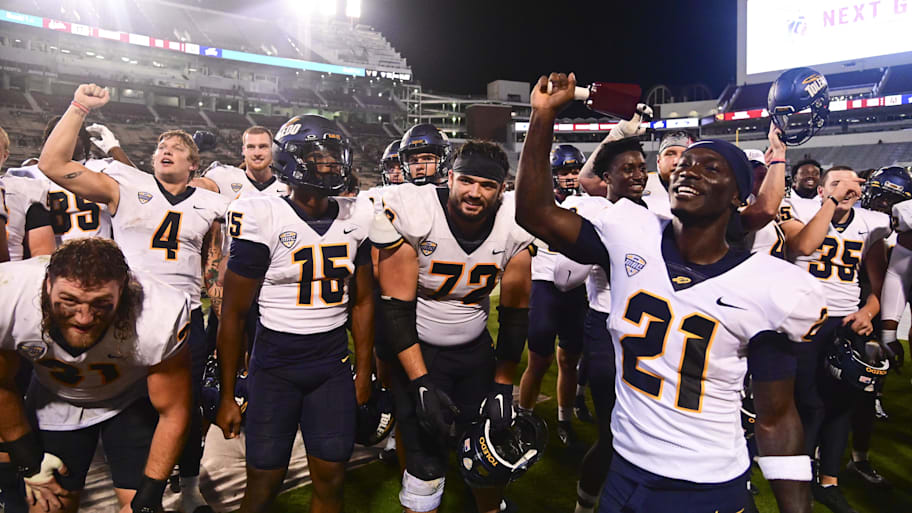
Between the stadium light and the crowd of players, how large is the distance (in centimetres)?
5378

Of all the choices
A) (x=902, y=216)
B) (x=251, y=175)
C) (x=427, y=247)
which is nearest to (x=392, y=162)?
(x=251, y=175)

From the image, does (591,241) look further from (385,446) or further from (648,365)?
(385,446)

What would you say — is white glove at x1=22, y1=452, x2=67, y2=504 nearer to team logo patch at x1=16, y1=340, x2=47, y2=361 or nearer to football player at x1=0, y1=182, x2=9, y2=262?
team logo patch at x1=16, y1=340, x2=47, y2=361

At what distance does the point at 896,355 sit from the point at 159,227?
5.46m

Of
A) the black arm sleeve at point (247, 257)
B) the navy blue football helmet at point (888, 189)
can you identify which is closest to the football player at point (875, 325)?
the navy blue football helmet at point (888, 189)

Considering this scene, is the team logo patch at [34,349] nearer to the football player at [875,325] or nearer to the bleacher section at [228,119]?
the football player at [875,325]

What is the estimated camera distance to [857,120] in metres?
35.7

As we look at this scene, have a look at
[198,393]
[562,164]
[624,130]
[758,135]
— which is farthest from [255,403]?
A: [758,135]

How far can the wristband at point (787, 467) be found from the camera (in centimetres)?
192

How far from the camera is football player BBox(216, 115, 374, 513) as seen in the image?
9.04 ft

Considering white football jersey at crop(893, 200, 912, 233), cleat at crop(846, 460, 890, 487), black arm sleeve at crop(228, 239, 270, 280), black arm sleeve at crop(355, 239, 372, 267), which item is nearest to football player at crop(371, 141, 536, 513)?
black arm sleeve at crop(355, 239, 372, 267)

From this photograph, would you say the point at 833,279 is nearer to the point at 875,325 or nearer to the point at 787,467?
the point at 875,325

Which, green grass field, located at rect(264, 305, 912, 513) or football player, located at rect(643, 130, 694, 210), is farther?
football player, located at rect(643, 130, 694, 210)

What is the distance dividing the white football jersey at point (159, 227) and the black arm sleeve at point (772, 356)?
3289 millimetres
